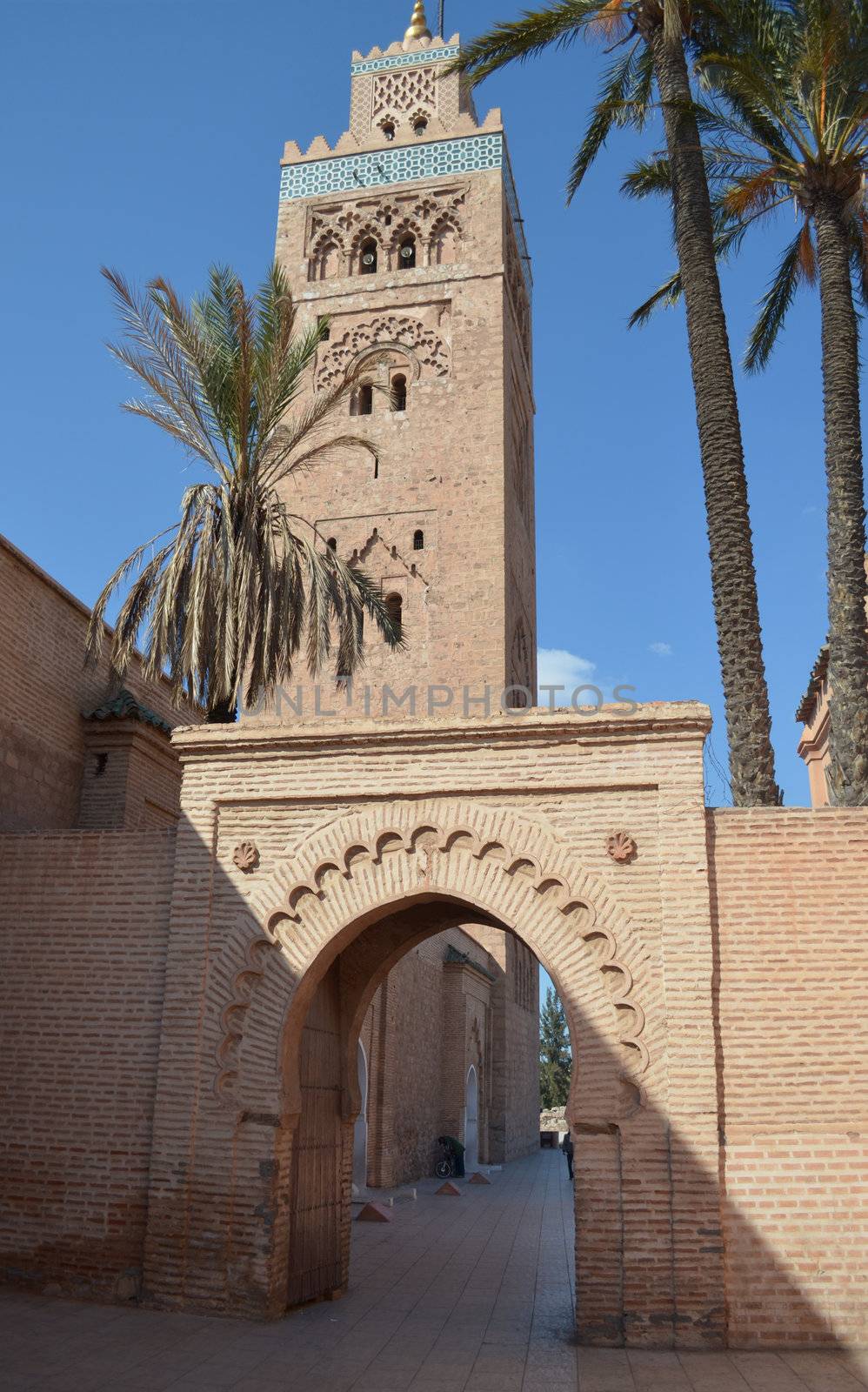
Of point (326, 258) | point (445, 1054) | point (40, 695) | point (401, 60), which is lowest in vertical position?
point (445, 1054)

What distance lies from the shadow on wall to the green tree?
37.0 metres

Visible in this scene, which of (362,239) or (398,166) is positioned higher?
(398,166)

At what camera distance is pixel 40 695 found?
11625 millimetres

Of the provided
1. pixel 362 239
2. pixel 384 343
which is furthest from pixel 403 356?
pixel 362 239

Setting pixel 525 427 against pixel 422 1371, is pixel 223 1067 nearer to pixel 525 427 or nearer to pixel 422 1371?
pixel 422 1371

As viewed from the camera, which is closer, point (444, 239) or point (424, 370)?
point (424, 370)

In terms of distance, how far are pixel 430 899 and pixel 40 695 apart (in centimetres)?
530

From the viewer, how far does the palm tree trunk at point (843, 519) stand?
10.1 m

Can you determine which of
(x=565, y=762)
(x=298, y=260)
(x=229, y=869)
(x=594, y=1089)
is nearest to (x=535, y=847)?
(x=565, y=762)

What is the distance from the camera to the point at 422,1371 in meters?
6.63

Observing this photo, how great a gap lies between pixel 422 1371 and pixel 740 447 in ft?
26.4

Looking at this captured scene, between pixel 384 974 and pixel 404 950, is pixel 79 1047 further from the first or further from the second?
pixel 404 950

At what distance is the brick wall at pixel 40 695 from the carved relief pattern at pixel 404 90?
18537 mm

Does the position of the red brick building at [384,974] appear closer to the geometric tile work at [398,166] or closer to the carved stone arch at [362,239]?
the carved stone arch at [362,239]
